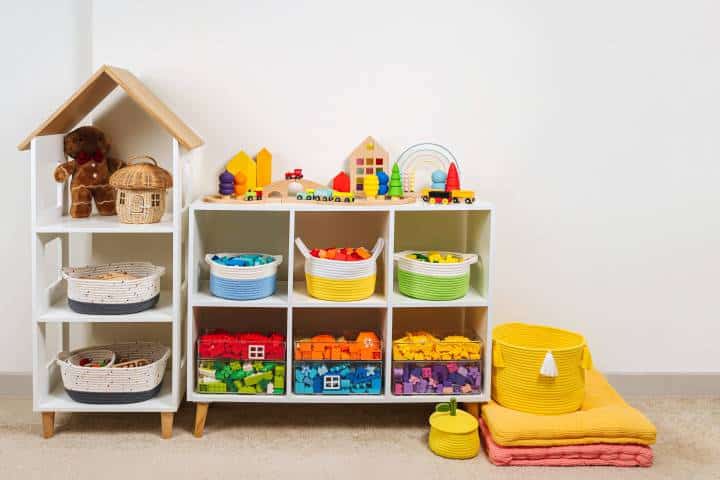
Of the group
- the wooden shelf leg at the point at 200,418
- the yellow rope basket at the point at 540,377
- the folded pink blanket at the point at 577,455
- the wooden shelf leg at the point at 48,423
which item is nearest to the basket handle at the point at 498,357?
the yellow rope basket at the point at 540,377

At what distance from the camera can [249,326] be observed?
10.8 ft

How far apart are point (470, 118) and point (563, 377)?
38.3 inches

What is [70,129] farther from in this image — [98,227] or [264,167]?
[264,167]

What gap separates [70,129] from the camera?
10.2ft

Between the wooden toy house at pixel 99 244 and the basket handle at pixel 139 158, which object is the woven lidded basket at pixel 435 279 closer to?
the wooden toy house at pixel 99 244

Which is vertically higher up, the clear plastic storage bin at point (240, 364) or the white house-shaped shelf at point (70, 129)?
the white house-shaped shelf at point (70, 129)

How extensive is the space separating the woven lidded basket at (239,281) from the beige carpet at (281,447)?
0.48 m

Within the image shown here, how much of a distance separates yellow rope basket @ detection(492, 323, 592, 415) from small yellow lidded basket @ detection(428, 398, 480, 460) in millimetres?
175

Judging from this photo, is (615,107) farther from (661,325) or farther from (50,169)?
(50,169)

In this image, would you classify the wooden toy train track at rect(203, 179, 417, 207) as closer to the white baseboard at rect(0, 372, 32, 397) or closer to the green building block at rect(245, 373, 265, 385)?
the green building block at rect(245, 373, 265, 385)

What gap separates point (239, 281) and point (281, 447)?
552mm

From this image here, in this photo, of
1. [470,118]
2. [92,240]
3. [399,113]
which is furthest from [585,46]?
[92,240]

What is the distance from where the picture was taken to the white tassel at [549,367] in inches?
113

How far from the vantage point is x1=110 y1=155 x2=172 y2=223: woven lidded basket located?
113 inches
